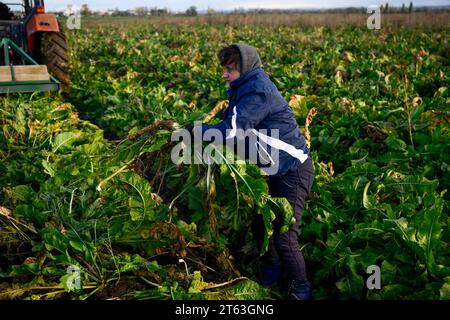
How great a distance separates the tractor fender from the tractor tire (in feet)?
0.50

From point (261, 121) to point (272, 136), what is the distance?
0.13m

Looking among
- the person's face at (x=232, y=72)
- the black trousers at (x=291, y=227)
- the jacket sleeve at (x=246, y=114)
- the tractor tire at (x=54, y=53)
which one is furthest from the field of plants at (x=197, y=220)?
the tractor tire at (x=54, y=53)

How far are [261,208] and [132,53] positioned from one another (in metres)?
11.7

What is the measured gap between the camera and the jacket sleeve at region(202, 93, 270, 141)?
2779mm

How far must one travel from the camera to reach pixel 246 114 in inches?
109

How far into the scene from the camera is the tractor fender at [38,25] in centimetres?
746

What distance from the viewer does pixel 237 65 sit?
2855 mm

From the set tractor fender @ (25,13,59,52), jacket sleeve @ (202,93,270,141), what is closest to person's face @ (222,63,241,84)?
jacket sleeve @ (202,93,270,141)

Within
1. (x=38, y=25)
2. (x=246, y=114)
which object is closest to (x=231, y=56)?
(x=246, y=114)

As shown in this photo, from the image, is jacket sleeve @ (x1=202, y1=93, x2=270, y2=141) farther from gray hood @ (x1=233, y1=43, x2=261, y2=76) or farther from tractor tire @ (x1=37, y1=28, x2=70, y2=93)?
tractor tire @ (x1=37, y1=28, x2=70, y2=93)

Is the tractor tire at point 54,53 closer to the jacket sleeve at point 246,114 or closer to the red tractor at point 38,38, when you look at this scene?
the red tractor at point 38,38

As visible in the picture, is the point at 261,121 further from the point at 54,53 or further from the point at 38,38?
the point at 38,38
